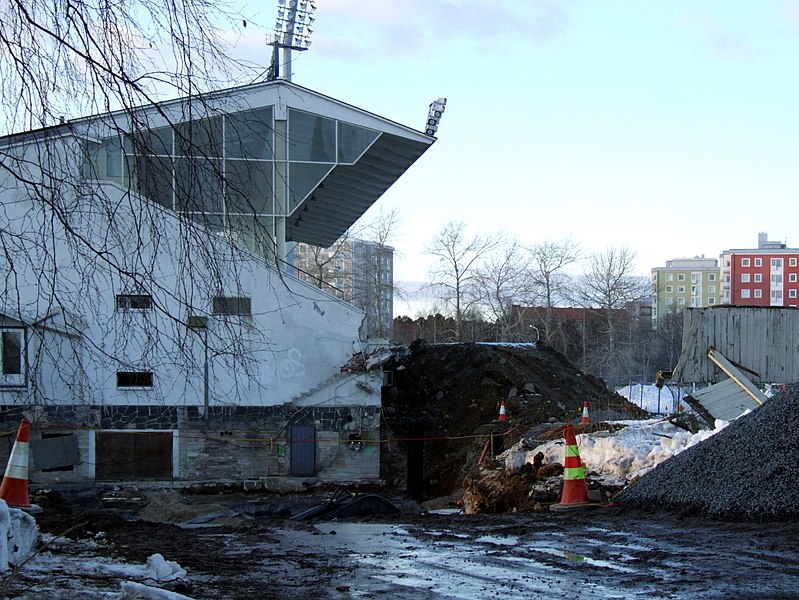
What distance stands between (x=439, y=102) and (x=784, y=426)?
2041cm

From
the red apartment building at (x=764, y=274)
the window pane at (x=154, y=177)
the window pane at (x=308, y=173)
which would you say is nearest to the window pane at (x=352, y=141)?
the window pane at (x=308, y=173)

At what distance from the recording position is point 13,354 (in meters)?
22.6

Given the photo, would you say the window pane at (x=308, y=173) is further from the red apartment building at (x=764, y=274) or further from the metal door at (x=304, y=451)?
the red apartment building at (x=764, y=274)

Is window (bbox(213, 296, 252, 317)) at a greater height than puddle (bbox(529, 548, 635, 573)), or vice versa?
window (bbox(213, 296, 252, 317))

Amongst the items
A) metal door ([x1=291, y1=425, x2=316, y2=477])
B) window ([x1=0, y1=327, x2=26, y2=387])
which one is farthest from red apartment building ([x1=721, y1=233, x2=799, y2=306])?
window ([x1=0, y1=327, x2=26, y2=387])

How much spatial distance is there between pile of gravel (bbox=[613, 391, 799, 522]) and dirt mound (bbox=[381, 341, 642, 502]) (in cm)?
1302

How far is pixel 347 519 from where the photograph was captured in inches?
456

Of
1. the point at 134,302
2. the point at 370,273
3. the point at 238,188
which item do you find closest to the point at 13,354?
the point at 134,302

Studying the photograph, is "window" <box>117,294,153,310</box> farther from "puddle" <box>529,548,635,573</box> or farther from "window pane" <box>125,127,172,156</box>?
"puddle" <box>529,548,635,573</box>

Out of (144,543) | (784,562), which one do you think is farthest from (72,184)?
(784,562)

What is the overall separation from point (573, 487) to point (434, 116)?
19.7 m

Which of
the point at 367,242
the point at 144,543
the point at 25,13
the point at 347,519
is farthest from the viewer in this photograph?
the point at 367,242

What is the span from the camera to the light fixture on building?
92.7 feet

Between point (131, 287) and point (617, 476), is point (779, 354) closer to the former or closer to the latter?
point (617, 476)
